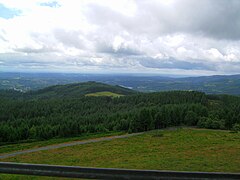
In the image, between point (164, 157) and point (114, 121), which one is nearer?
point (164, 157)

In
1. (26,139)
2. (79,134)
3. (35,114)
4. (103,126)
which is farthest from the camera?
(35,114)

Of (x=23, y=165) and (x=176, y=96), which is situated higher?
(x=23, y=165)

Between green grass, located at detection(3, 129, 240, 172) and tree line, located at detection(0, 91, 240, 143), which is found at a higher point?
green grass, located at detection(3, 129, 240, 172)

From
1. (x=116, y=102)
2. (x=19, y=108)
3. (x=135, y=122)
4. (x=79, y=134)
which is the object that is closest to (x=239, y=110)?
(x=135, y=122)

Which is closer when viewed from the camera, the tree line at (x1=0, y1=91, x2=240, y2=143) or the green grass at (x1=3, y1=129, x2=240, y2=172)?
the green grass at (x1=3, y1=129, x2=240, y2=172)

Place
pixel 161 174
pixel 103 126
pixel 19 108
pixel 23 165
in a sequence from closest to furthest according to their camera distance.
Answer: pixel 161 174 < pixel 23 165 < pixel 103 126 < pixel 19 108

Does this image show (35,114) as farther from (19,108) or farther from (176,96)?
(176,96)

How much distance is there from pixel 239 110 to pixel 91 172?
91328mm

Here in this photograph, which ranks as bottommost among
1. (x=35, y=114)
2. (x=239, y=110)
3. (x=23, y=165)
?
(x=35, y=114)

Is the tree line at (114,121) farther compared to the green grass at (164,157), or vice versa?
the tree line at (114,121)

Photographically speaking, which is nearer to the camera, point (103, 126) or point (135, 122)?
point (135, 122)

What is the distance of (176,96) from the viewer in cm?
12456

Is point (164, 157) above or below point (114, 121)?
above

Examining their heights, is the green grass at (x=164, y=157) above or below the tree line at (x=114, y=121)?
above
